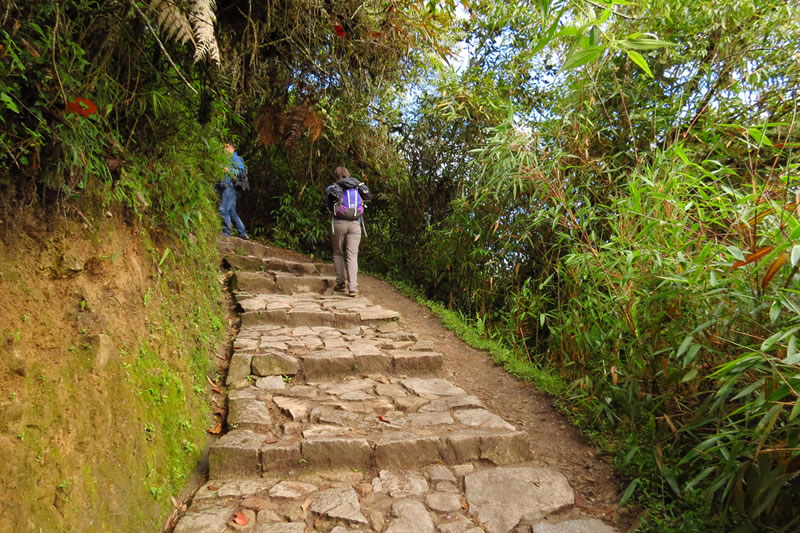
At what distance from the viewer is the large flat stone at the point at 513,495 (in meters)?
2.12

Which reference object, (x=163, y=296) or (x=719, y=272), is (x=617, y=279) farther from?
(x=163, y=296)

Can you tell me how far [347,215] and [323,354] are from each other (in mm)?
2476

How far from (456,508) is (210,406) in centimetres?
166

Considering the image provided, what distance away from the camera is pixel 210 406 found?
284 centimetres

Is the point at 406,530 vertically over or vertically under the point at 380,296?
under

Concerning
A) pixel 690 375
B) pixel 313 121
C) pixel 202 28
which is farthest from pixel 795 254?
pixel 313 121

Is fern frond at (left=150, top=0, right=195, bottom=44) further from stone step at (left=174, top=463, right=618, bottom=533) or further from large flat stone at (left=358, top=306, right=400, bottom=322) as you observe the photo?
large flat stone at (left=358, top=306, right=400, bottom=322)

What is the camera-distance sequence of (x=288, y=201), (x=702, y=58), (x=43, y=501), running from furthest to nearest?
(x=288, y=201) → (x=702, y=58) → (x=43, y=501)

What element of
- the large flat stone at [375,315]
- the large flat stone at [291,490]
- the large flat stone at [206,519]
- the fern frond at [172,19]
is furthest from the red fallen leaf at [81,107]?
the large flat stone at [375,315]

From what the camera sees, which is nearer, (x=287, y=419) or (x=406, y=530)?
(x=406, y=530)

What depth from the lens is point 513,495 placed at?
7.45ft

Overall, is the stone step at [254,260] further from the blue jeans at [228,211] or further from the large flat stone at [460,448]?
the large flat stone at [460,448]

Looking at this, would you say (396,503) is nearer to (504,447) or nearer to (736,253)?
(504,447)

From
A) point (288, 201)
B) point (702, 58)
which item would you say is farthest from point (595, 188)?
point (288, 201)
